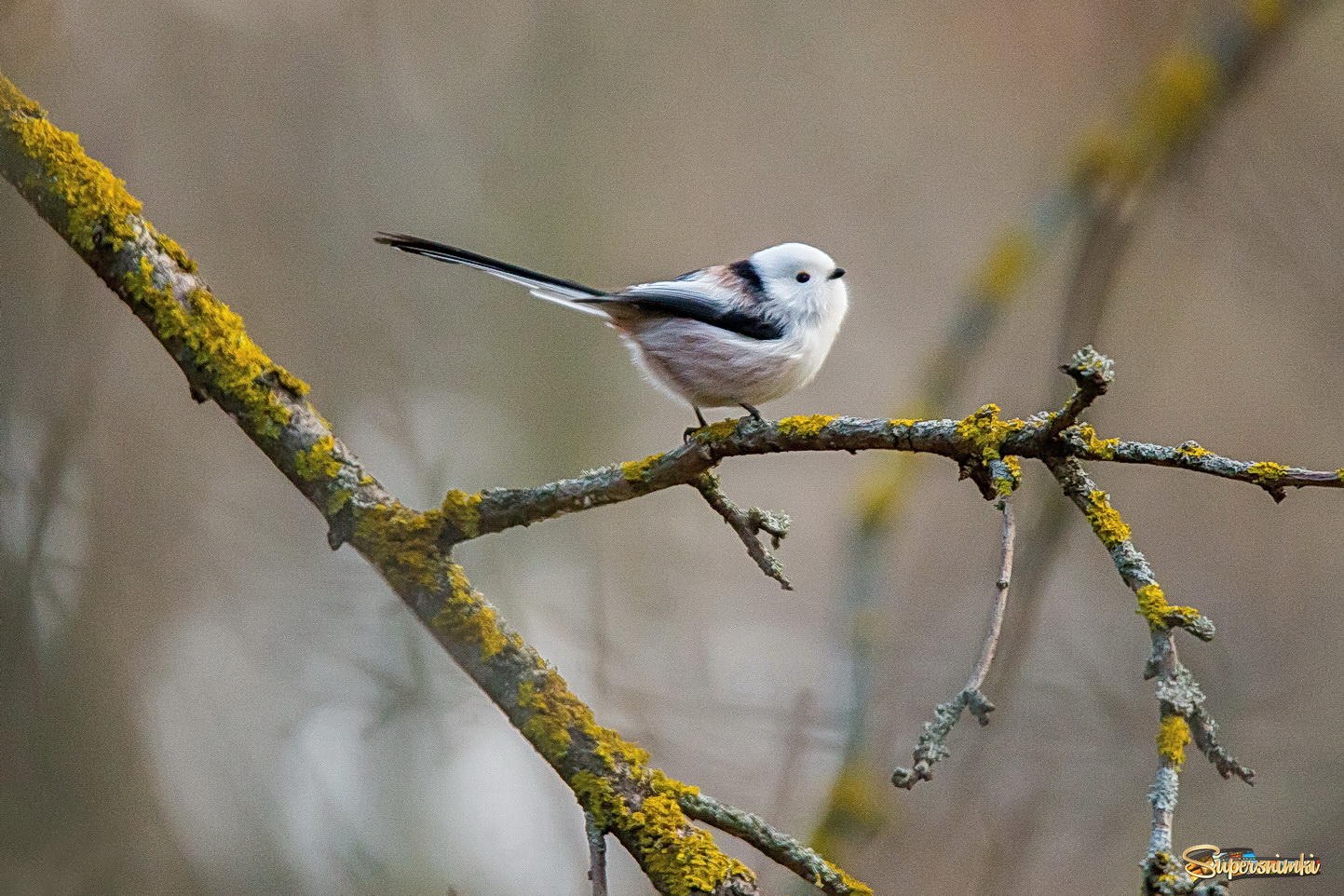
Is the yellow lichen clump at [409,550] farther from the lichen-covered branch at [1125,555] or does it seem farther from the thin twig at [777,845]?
the lichen-covered branch at [1125,555]

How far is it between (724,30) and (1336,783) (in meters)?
4.33

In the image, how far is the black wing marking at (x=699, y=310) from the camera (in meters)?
2.75

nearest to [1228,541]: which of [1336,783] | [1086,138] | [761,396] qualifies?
[1336,783]

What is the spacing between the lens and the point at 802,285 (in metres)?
2.92

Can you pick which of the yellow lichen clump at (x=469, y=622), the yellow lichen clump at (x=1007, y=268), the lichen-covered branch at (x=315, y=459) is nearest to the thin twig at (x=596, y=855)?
the lichen-covered branch at (x=315, y=459)

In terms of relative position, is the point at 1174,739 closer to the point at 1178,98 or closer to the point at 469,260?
the point at 469,260

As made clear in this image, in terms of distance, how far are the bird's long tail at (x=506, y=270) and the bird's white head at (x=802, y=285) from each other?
0.47 metres

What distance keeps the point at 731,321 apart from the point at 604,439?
2634 mm

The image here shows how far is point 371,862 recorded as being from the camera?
3.06m

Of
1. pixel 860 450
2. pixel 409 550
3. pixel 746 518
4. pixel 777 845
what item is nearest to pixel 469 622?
pixel 409 550

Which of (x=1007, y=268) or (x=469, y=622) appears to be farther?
(x=1007, y=268)

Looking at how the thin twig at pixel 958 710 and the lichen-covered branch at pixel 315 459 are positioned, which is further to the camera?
the lichen-covered branch at pixel 315 459

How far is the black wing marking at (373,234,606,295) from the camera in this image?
82.7 inches

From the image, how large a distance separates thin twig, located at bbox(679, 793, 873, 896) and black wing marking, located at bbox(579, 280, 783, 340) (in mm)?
1280
